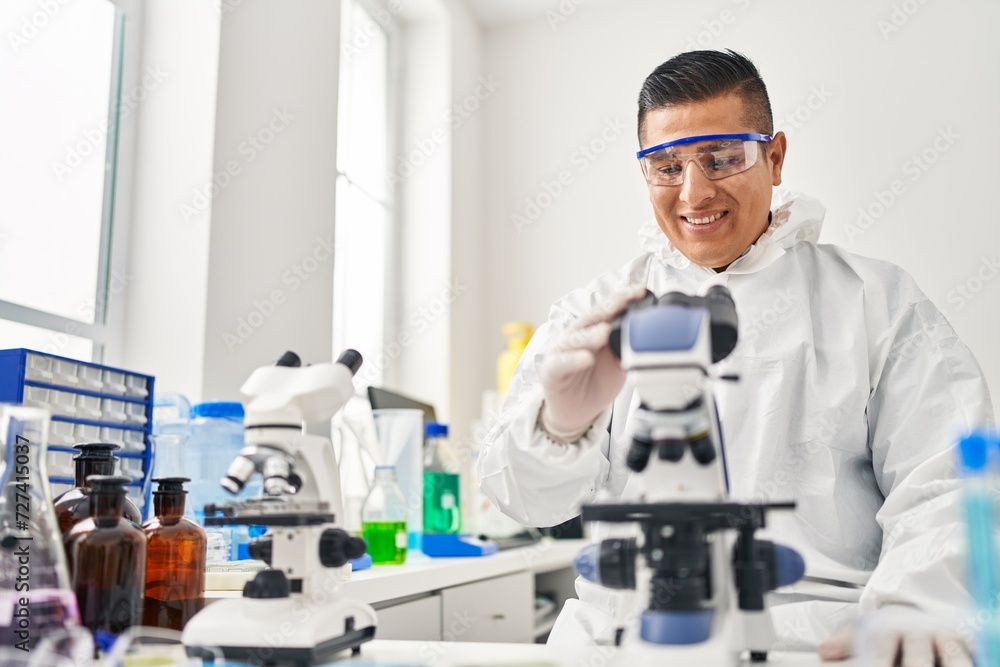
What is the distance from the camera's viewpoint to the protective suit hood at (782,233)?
1.53 m

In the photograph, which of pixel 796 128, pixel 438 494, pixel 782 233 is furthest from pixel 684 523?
pixel 796 128

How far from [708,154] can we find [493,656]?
89 cm

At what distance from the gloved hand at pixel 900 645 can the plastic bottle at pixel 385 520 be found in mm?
1170

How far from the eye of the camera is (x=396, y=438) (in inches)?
95.0

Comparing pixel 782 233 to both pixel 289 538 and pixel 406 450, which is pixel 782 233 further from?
pixel 406 450

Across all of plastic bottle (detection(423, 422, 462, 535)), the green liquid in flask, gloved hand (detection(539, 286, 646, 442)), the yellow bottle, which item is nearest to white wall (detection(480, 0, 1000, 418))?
the yellow bottle

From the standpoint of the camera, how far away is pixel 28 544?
918 millimetres

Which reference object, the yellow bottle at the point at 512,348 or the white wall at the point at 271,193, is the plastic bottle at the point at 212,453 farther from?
the yellow bottle at the point at 512,348

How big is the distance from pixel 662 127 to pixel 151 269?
125cm

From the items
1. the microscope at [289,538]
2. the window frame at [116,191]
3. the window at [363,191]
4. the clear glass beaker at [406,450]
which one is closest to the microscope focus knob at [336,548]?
the microscope at [289,538]

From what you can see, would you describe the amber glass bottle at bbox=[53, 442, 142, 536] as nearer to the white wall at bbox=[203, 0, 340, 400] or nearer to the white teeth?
the white wall at bbox=[203, 0, 340, 400]

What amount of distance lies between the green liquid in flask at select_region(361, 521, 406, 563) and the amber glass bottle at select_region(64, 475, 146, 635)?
0.95 meters

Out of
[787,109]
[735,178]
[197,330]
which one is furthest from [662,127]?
[787,109]

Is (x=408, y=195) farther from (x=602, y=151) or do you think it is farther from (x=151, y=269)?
(x=151, y=269)
